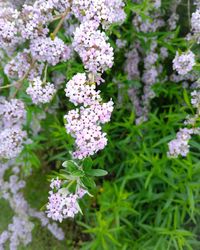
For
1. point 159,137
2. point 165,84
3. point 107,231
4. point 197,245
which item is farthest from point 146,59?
point 197,245

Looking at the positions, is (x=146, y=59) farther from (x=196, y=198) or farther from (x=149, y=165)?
(x=196, y=198)

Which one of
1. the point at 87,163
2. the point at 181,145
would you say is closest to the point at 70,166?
the point at 87,163

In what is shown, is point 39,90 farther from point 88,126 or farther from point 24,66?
point 88,126

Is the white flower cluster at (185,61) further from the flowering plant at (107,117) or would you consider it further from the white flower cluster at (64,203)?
the white flower cluster at (64,203)

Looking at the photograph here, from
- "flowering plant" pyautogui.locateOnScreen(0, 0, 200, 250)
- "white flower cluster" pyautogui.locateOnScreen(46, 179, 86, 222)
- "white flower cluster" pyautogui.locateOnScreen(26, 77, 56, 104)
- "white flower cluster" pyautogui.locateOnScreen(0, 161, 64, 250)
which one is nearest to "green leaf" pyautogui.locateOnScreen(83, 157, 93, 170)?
"flowering plant" pyautogui.locateOnScreen(0, 0, 200, 250)

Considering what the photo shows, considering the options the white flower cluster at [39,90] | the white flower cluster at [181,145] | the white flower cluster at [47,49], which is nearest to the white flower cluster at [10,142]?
the white flower cluster at [39,90]
